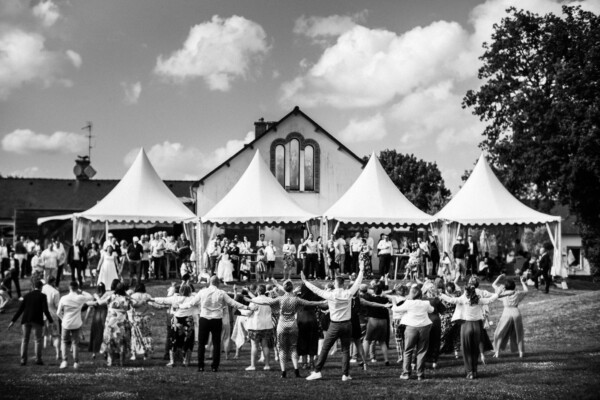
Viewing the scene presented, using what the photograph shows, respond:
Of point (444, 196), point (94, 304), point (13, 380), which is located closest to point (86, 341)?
point (94, 304)

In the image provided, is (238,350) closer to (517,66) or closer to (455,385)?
(455,385)

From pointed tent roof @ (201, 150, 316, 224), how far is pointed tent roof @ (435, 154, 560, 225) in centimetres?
532

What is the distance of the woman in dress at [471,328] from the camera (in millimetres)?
12223

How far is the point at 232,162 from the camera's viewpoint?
37156 millimetres

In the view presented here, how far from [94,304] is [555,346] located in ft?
32.6

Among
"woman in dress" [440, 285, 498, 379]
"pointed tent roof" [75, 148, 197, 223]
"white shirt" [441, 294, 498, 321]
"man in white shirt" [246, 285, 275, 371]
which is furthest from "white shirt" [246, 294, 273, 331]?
"pointed tent roof" [75, 148, 197, 223]

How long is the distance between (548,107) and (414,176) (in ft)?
98.3

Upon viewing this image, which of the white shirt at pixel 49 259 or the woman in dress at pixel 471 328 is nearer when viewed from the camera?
the woman in dress at pixel 471 328

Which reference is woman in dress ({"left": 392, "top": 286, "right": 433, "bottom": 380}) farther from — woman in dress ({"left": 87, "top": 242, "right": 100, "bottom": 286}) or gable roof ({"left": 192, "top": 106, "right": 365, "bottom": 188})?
gable roof ({"left": 192, "top": 106, "right": 365, "bottom": 188})

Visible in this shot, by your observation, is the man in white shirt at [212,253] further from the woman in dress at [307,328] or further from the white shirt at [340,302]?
the white shirt at [340,302]

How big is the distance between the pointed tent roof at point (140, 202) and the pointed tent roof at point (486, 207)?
943 centimetres

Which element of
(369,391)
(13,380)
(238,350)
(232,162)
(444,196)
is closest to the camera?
(369,391)

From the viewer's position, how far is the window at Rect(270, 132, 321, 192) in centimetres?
3712

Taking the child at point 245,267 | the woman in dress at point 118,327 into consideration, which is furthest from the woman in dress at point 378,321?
the child at point 245,267
